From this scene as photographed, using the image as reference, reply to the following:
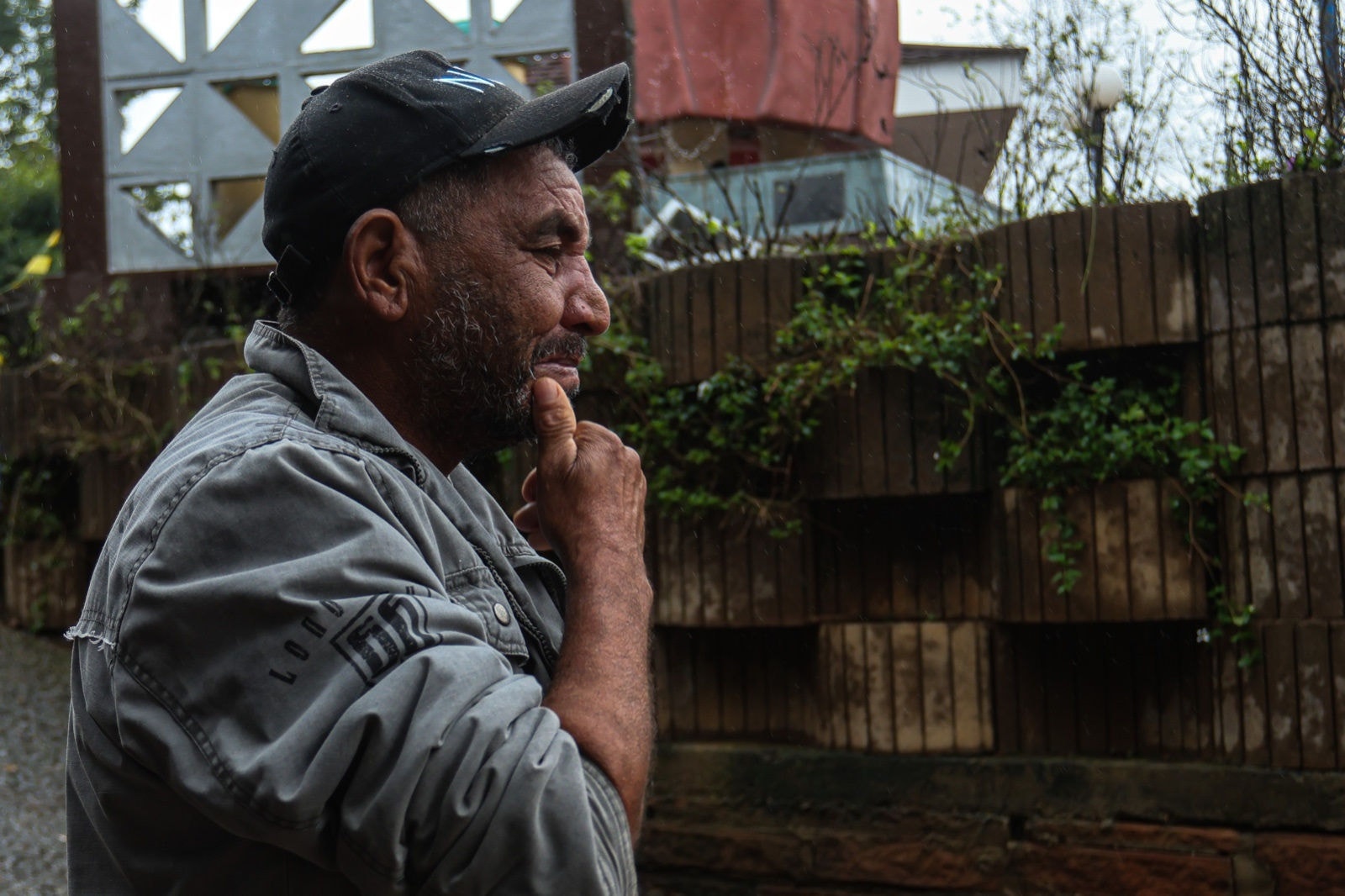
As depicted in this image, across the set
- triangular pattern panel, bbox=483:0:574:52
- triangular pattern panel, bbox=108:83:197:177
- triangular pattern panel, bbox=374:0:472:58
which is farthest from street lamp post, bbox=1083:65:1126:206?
triangular pattern panel, bbox=108:83:197:177

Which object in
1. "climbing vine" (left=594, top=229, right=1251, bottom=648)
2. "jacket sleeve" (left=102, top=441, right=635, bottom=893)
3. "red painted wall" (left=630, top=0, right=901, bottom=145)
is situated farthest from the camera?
"red painted wall" (left=630, top=0, right=901, bottom=145)

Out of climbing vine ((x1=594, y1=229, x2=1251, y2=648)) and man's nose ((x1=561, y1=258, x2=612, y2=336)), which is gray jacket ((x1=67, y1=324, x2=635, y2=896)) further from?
climbing vine ((x1=594, y1=229, x2=1251, y2=648))

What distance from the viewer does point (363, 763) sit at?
1.25 meters

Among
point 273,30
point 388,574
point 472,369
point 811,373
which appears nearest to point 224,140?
point 273,30

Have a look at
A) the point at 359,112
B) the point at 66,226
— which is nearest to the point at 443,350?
the point at 359,112

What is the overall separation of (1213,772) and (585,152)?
11.4 feet

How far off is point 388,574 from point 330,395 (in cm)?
35

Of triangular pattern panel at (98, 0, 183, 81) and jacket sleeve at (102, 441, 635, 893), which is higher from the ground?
triangular pattern panel at (98, 0, 183, 81)

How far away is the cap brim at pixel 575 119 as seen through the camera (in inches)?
68.1

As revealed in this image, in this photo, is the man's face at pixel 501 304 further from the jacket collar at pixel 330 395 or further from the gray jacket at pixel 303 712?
the gray jacket at pixel 303 712

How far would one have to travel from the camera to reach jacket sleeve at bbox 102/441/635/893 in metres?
1.24

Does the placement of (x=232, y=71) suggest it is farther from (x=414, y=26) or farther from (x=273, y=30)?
(x=414, y=26)

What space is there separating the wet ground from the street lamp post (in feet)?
16.0

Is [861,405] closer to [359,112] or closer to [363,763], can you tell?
[359,112]
